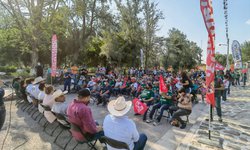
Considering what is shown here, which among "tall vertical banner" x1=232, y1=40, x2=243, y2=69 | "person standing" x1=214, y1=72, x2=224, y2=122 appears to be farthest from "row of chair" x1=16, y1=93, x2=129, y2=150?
"tall vertical banner" x1=232, y1=40, x2=243, y2=69

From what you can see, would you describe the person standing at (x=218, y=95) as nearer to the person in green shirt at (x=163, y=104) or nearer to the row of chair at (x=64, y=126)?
the person in green shirt at (x=163, y=104)

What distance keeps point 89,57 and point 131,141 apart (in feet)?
124

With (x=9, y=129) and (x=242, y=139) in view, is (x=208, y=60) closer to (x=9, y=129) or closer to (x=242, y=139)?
(x=242, y=139)

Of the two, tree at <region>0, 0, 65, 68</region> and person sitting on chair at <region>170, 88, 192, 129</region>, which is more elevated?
tree at <region>0, 0, 65, 68</region>

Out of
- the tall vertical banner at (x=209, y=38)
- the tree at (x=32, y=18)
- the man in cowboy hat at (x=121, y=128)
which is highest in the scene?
the tree at (x=32, y=18)

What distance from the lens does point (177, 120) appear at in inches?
230

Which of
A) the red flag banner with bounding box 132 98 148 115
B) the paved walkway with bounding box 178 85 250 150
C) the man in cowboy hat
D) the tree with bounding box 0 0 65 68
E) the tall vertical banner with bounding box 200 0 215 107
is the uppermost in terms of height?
the tree with bounding box 0 0 65 68

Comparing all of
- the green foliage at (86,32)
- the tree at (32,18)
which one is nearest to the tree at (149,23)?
the green foliage at (86,32)

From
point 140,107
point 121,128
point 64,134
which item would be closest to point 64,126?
point 64,134

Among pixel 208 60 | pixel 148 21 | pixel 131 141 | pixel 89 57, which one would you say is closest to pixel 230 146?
pixel 208 60

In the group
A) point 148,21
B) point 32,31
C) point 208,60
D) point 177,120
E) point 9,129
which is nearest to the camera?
point 208,60

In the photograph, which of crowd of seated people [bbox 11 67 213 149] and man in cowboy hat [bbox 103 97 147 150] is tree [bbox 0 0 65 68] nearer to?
crowd of seated people [bbox 11 67 213 149]

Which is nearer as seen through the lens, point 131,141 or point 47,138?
point 131,141

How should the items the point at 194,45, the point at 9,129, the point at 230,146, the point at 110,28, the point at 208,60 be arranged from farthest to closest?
the point at 194,45 → the point at 110,28 → the point at 9,129 → the point at 208,60 → the point at 230,146
